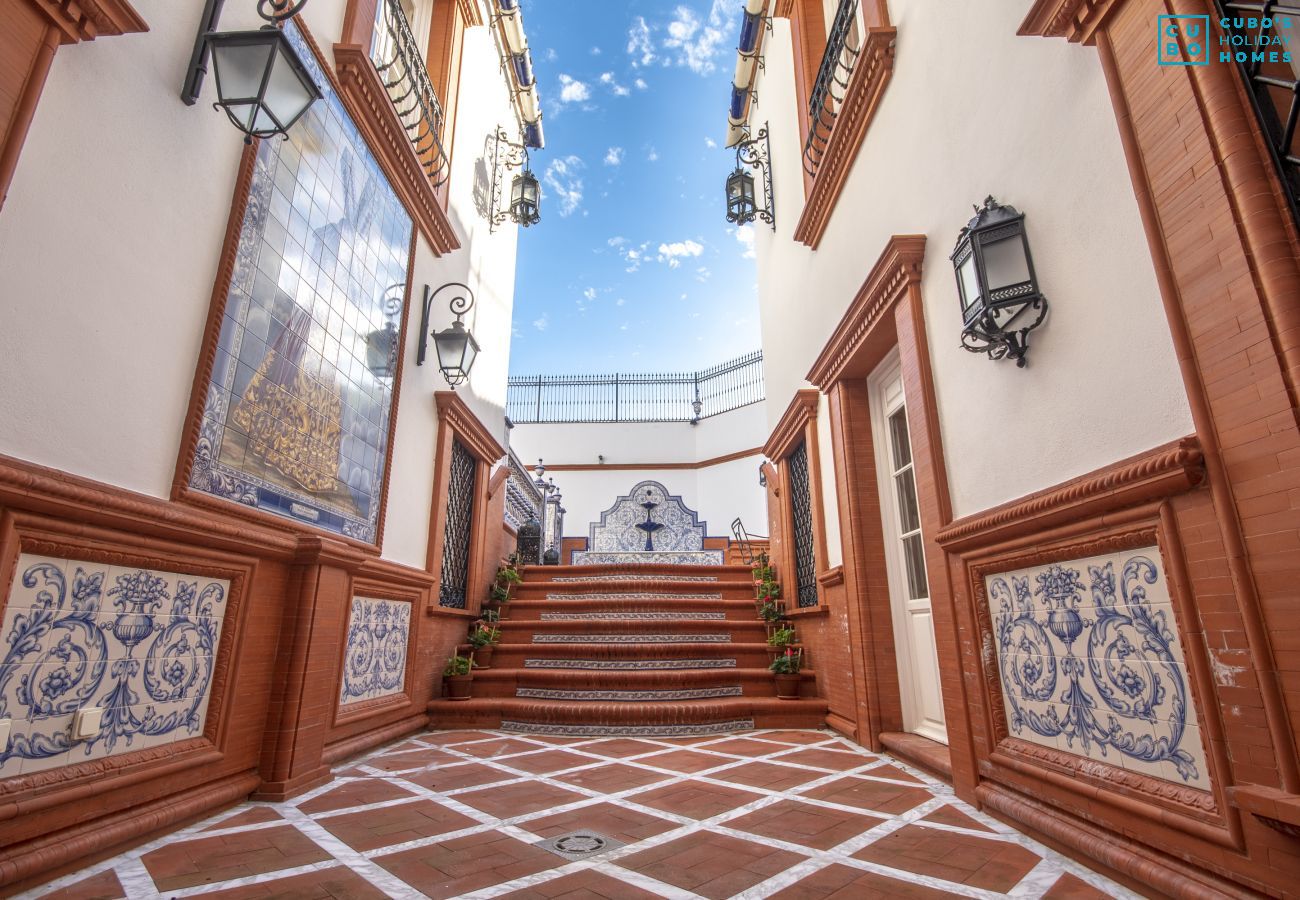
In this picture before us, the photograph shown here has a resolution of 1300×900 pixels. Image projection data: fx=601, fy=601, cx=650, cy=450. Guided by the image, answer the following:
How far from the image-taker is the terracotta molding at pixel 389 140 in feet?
12.2

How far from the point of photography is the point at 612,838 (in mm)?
2236

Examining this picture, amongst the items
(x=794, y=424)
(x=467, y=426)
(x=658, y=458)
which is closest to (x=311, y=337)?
(x=467, y=426)

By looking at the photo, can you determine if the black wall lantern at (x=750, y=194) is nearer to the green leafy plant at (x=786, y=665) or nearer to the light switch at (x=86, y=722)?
the green leafy plant at (x=786, y=665)

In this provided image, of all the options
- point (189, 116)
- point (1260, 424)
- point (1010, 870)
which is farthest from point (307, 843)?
point (1260, 424)

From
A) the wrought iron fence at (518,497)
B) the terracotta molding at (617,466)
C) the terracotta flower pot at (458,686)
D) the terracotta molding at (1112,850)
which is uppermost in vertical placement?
the terracotta molding at (617,466)

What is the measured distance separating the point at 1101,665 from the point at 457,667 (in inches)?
175

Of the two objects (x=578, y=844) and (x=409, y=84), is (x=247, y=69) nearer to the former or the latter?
(x=409, y=84)

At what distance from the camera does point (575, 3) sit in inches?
375

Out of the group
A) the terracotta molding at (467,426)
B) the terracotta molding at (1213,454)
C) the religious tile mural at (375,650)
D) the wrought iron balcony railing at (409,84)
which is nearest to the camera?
the terracotta molding at (1213,454)

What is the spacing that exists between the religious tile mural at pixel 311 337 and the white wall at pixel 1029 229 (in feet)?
10.9

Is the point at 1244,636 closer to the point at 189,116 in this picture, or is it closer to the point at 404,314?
the point at 189,116

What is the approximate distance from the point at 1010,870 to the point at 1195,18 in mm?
2506

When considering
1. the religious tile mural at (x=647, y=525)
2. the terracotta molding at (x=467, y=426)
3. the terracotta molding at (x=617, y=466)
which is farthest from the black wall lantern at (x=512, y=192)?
the religious tile mural at (x=647, y=525)

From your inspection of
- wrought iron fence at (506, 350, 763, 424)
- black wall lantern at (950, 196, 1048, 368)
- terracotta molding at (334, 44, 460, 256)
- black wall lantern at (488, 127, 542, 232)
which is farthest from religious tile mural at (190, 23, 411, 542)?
wrought iron fence at (506, 350, 763, 424)
